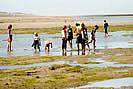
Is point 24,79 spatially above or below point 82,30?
below

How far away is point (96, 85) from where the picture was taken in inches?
554

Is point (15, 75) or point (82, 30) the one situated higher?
point (82, 30)

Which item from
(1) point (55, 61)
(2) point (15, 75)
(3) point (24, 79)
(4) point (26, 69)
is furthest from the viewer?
(1) point (55, 61)

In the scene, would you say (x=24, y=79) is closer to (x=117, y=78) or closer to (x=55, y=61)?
(x=117, y=78)

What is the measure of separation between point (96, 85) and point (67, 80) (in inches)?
58.7

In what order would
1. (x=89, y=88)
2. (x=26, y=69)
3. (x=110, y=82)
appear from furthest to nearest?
1. (x=26, y=69)
2. (x=110, y=82)
3. (x=89, y=88)

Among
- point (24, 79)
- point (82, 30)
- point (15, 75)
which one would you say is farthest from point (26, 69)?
point (82, 30)

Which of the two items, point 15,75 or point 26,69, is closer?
point 15,75

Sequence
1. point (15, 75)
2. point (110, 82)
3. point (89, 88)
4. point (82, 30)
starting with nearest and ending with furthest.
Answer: point (89, 88), point (110, 82), point (15, 75), point (82, 30)

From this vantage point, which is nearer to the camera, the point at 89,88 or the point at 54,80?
the point at 89,88

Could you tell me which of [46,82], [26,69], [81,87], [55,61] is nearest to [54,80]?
[46,82]

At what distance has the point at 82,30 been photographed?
2553cm

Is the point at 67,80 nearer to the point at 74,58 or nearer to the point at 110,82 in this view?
the point at 110,82

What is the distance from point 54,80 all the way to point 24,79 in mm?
1256
